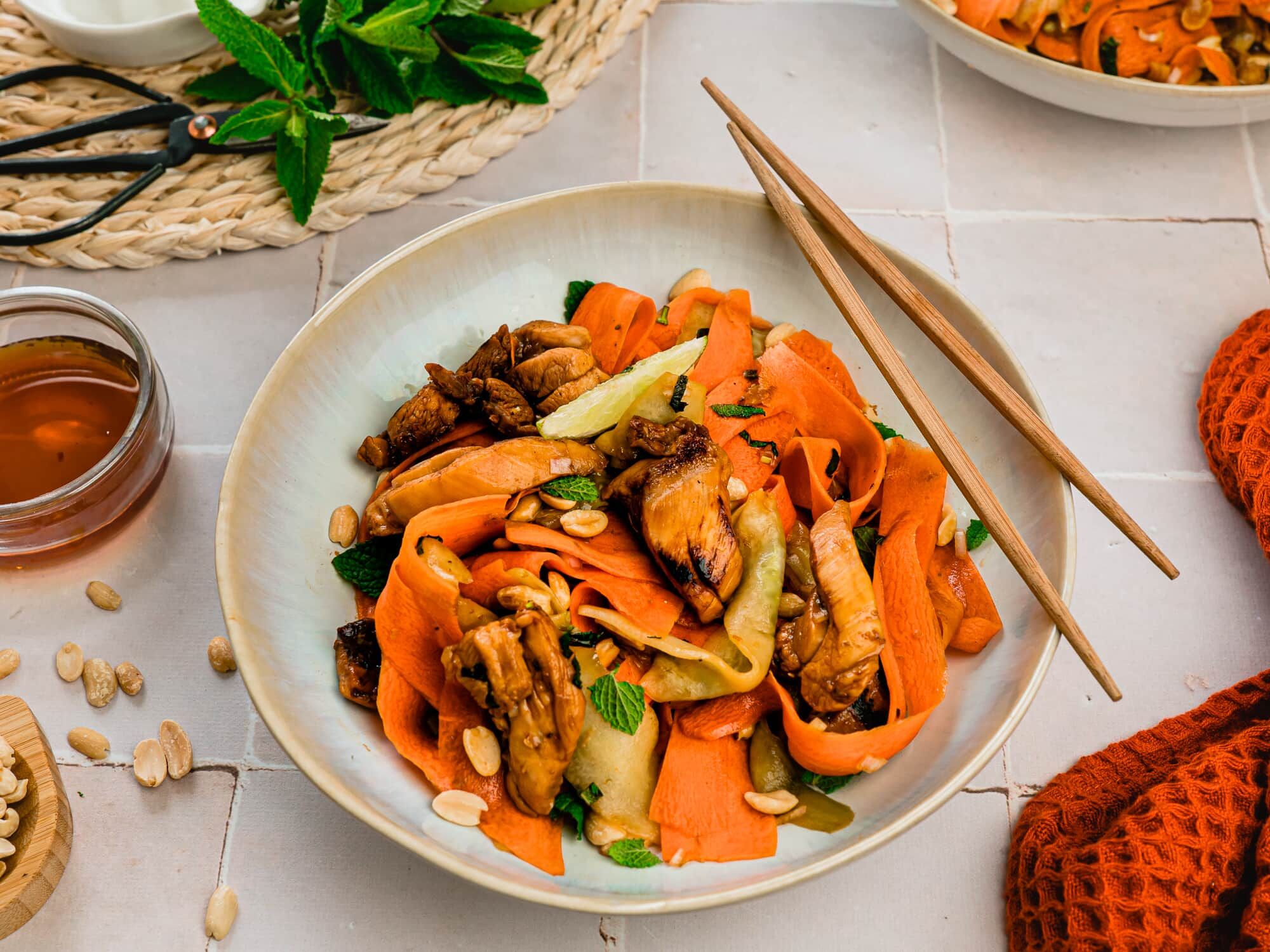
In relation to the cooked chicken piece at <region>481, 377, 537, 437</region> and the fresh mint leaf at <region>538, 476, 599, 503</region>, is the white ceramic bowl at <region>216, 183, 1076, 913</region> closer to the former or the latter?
the cooked chicken piece at <region>481, 377, 537, 437</region>

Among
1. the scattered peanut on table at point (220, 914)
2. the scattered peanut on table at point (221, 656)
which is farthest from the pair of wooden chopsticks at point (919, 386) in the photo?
the scattered peanut on table at point (220, 914)

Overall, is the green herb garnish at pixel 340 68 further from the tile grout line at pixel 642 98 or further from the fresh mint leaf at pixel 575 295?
the fresh mint leaf at pixel 575 295

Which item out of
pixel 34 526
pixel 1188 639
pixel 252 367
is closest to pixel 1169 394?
pixel 1188 639

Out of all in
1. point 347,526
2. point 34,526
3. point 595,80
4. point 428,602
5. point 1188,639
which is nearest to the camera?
point 428,602

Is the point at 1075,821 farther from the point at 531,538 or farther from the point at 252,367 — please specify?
the point at 252,367

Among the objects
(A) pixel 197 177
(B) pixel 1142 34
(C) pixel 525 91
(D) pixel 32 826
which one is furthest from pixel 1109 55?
(D) pixel 32 826

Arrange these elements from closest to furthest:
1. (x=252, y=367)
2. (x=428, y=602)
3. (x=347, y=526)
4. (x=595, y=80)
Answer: (x=428, y=602) → (x=347, y=526) → (x=252, y=367) → (x=595, y=80)

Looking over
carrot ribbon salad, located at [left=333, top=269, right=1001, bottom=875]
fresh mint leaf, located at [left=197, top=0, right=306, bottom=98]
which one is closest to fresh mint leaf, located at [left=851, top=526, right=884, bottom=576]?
carrot ribbon salad, located at [left=333, top=269, right=1001, bottom=875]

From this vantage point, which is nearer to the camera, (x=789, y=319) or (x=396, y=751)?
(x=396, y=751)
